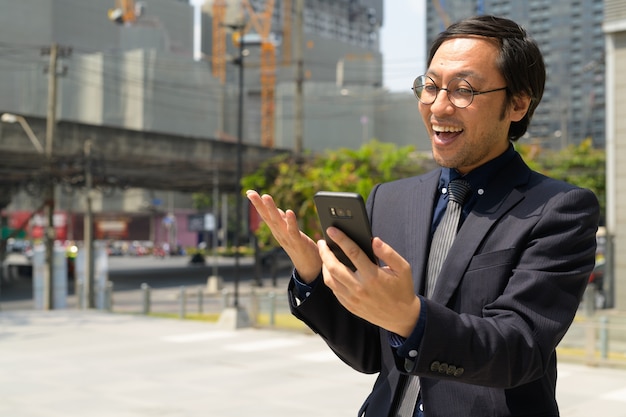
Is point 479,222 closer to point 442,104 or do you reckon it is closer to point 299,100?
point 442,104

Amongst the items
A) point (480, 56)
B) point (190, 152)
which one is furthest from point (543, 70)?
point (190, 152)

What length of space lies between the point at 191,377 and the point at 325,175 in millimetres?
18131

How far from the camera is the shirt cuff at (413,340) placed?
1.96m

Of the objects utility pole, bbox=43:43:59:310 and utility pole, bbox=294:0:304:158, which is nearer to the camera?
utility pole, bbox=43:43:59:310

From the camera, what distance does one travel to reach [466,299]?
7.48 ft

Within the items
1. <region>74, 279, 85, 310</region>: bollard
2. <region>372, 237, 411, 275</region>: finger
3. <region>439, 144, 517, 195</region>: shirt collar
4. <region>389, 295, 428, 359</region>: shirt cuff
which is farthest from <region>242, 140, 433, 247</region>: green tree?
<region>372, 237, 411, 275</region>: finger

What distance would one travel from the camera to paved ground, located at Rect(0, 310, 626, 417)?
10953mm

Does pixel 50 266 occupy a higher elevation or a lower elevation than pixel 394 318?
lower

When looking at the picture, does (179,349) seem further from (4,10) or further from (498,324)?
(4,10)

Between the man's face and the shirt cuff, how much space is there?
0.59 meters

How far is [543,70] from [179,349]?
48.9 feet

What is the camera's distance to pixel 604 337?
1412 cm

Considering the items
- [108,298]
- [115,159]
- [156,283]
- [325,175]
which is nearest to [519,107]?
[108,298]

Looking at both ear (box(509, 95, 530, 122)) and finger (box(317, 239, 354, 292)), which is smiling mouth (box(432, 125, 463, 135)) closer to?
ear (box(509, 95, 530, 122))
